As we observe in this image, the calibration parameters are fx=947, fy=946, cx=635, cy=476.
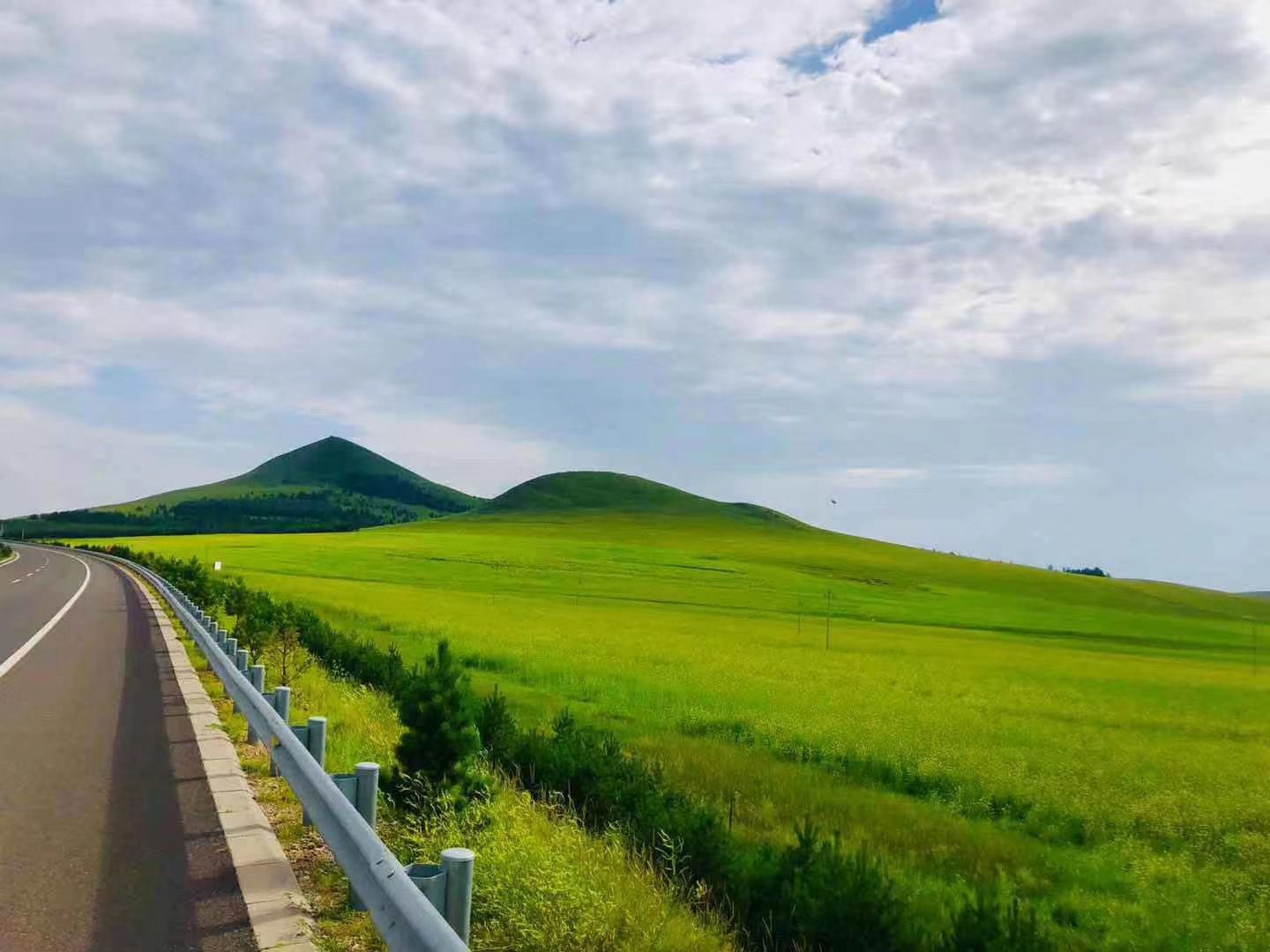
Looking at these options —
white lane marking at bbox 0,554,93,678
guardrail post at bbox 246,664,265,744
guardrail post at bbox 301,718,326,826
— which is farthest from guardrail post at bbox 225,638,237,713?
guardrail post at bbox 301,718,326,826

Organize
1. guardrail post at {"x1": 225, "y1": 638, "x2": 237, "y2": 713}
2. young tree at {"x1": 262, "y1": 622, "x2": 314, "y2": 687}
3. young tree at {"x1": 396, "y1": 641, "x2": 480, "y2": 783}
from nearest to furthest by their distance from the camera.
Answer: young tree at {"x1": 396, "y1": 641, "x2": 480, "y2": 783}
guardrail post at {"x1": 225, "y1": 638, "x2": 237, "y2": 713}
young tree at {"x1": 262, "y1": 622, "x2": 314, "y2": 687}

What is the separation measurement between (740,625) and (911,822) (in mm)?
34866

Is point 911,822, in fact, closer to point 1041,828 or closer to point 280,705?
point 1041,828

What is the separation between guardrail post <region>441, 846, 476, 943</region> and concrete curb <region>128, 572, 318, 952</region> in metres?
1.34

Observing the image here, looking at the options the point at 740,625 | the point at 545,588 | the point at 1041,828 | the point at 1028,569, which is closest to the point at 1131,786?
the point at 1041,828

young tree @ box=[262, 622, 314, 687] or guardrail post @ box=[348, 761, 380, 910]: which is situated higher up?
guardrail post @ box=[348, 761, 380, 910]

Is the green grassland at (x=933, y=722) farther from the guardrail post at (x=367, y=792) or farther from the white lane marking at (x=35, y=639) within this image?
the white lane marking at (x=35, y=639)

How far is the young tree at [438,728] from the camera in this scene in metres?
7.77

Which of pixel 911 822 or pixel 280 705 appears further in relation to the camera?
pixel 911 822

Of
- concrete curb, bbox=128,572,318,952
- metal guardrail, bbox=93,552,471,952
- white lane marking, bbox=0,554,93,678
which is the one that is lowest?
white lane marking, bbox=0,554,93,678

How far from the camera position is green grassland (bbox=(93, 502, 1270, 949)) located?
1057cm

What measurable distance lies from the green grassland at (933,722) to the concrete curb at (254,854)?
5.50 m

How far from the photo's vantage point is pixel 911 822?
12148 mm

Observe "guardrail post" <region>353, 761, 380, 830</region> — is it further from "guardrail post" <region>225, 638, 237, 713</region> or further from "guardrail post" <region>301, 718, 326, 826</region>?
"guardrail post" <region>225, 638, 237, 713</region>
